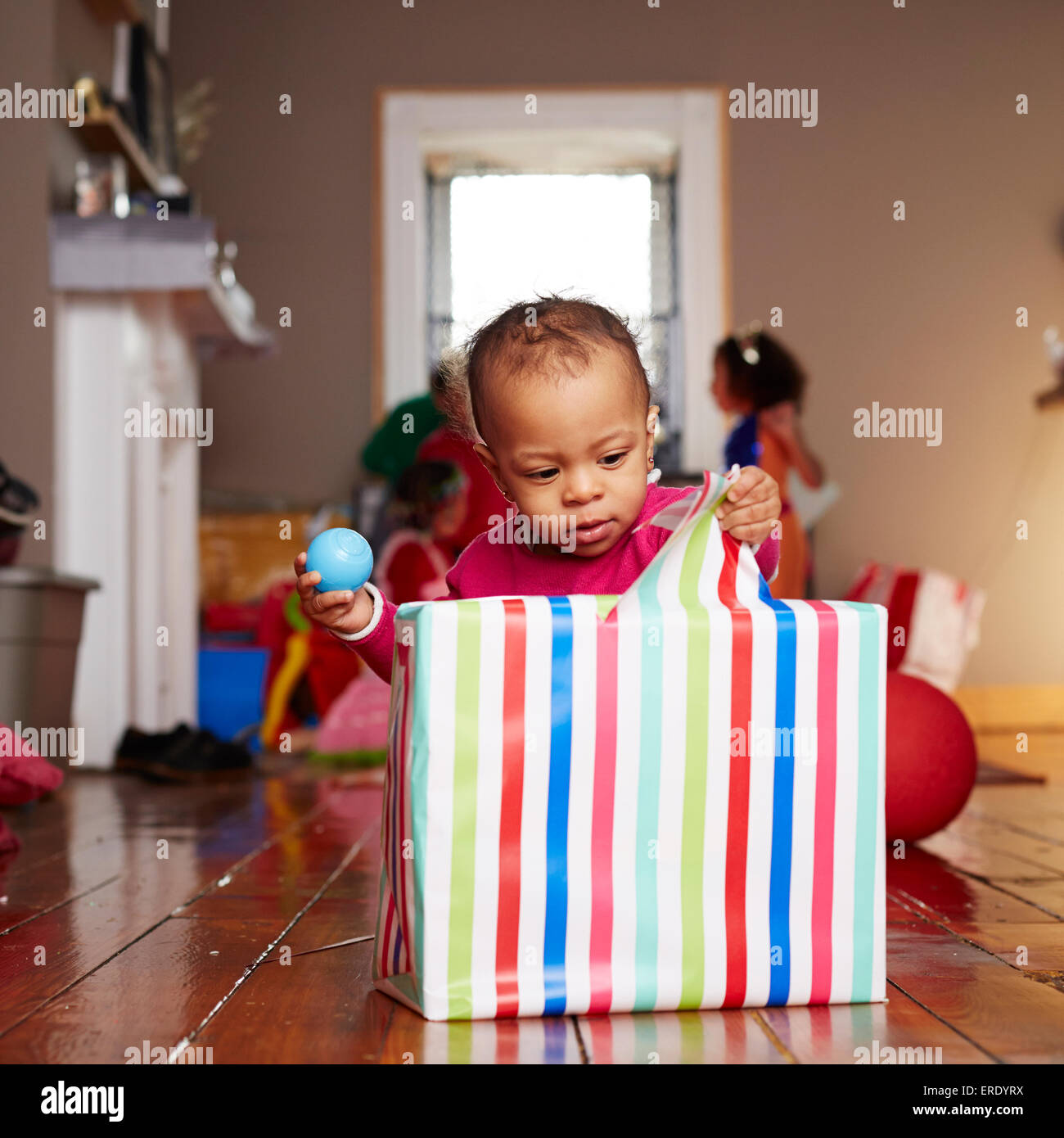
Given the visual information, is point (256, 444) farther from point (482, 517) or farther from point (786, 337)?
point (786, 337)

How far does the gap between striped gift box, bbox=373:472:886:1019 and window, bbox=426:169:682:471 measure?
356 centimetres

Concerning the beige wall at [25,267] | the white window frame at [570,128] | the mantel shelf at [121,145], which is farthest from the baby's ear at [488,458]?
the white window frame at [570,128]

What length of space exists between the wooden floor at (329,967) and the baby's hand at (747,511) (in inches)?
14.4

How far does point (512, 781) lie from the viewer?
0.89 meters

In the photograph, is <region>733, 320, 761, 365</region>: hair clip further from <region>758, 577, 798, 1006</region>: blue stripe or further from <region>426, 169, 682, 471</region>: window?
→ <region>758, 577, 798, 1006</region>: blue stripe

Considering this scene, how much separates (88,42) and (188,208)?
0.51 m

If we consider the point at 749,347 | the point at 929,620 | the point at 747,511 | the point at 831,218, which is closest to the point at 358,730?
the point at 749,347

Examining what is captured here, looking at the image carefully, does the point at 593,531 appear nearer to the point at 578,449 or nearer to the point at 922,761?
the point at 578,449

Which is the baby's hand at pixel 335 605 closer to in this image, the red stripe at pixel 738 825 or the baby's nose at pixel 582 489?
the baby's nose at pixel 582 489

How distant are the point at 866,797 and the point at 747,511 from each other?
0.79 ft

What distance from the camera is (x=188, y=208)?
128 inches

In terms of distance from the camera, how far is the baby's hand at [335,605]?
3.43 feet

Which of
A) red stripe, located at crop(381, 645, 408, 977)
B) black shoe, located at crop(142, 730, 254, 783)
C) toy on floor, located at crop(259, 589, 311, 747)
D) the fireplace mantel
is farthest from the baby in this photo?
toy on floor, located at crop(259, 589, 311, 747)
